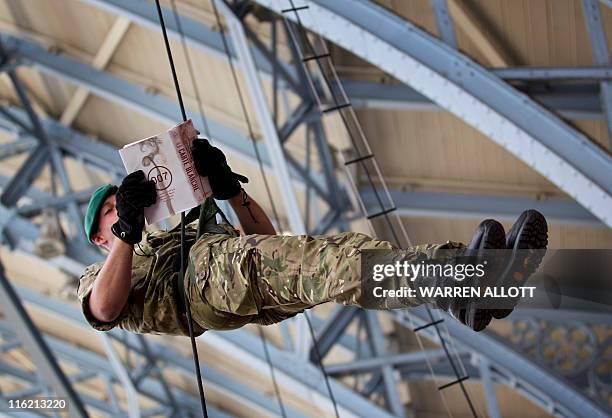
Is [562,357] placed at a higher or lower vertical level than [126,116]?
lower

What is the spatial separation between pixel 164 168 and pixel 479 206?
7.14m

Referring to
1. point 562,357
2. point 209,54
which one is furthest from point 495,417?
point 209,54

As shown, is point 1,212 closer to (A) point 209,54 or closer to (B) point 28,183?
(B) point 28,183

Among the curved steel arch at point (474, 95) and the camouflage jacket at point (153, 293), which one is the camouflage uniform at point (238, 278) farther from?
the curved steel arch at point (474, 95)

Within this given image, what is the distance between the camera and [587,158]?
24.8 feet

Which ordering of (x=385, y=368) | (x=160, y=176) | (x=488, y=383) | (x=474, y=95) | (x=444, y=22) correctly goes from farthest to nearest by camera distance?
1. (x=385, y=368)
2. (x=488, y=383)
3. (x=444, y=22)
4. (x=474, y=95)
5. (x=160, y=176)

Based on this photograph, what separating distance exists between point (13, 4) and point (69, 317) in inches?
249

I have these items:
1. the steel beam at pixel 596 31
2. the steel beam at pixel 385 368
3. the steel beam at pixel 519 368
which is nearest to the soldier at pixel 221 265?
the steel beam at pixel 596 31

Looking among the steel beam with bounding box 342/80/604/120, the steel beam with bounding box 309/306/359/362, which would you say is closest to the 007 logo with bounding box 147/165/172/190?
the steel beam with bounding box 342/80/604/120

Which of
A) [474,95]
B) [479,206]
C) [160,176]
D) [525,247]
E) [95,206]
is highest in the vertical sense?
[479,206]

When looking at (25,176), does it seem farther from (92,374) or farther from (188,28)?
(92,374)

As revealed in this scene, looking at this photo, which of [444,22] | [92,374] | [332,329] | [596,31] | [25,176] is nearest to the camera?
[596,31]

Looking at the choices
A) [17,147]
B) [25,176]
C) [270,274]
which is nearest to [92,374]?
[25,176]

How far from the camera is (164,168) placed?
4.93 metres
